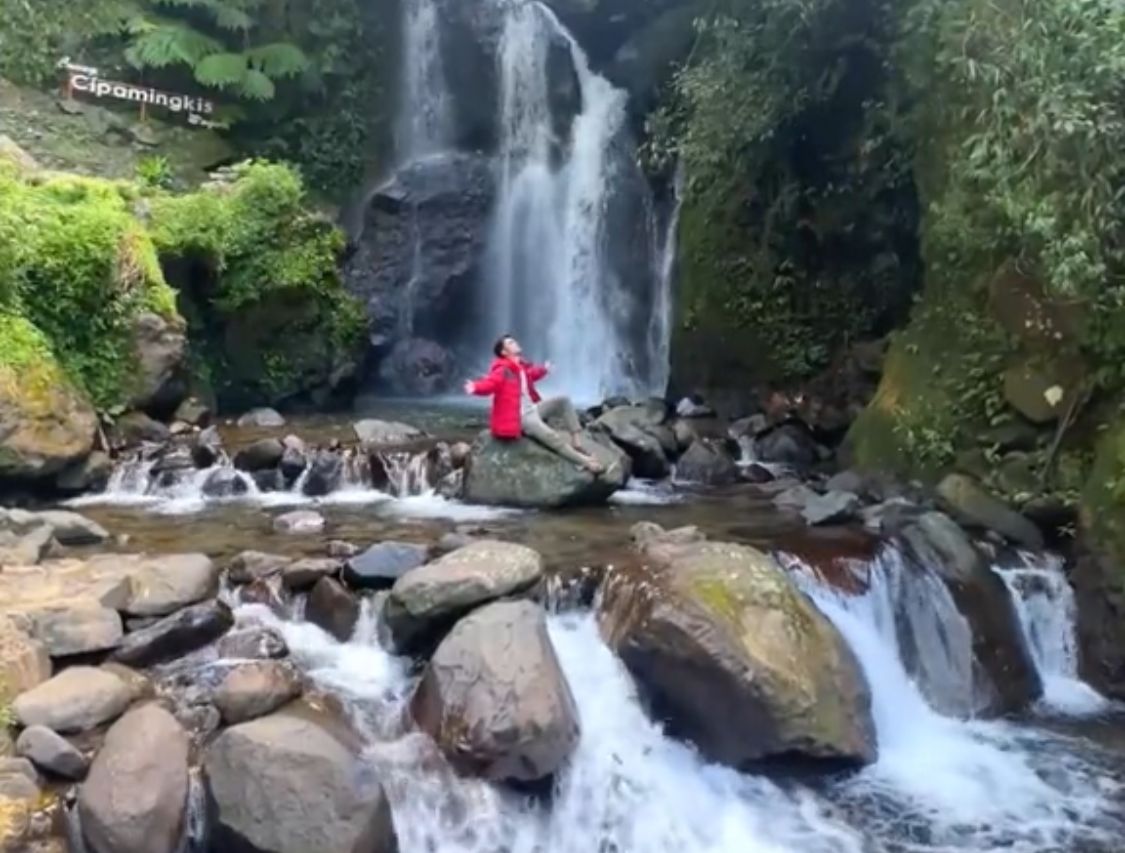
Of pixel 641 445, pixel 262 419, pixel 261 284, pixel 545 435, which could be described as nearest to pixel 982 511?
pixel 641 445

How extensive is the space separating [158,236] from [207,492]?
15.3 feet

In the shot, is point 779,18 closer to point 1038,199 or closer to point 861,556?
point 1038,199

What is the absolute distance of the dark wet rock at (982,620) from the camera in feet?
26.1

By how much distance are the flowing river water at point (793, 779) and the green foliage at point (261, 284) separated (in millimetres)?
6067

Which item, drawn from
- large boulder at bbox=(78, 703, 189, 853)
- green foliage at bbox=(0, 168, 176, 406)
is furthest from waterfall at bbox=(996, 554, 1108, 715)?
green foliage at bbox=(0, 168, 176, 406)

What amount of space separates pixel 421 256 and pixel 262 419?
19.5ft

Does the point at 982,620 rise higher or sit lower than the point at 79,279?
lower

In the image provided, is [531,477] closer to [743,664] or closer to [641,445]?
[641,445]

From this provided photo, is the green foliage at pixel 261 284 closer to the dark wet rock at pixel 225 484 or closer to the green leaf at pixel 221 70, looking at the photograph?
the green leaf at pixel 221 70

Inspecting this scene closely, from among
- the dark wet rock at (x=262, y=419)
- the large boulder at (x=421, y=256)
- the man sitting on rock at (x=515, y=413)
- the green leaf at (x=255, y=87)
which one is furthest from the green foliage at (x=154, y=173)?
the man sitting on rock at (x=515, y=413)

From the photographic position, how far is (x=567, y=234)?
1866cm

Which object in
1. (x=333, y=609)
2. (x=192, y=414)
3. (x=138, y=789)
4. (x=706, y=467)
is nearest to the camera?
(x=138, y=789)

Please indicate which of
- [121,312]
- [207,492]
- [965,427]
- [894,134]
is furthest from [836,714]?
[121,312]

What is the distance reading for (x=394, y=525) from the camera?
9.60 meters
